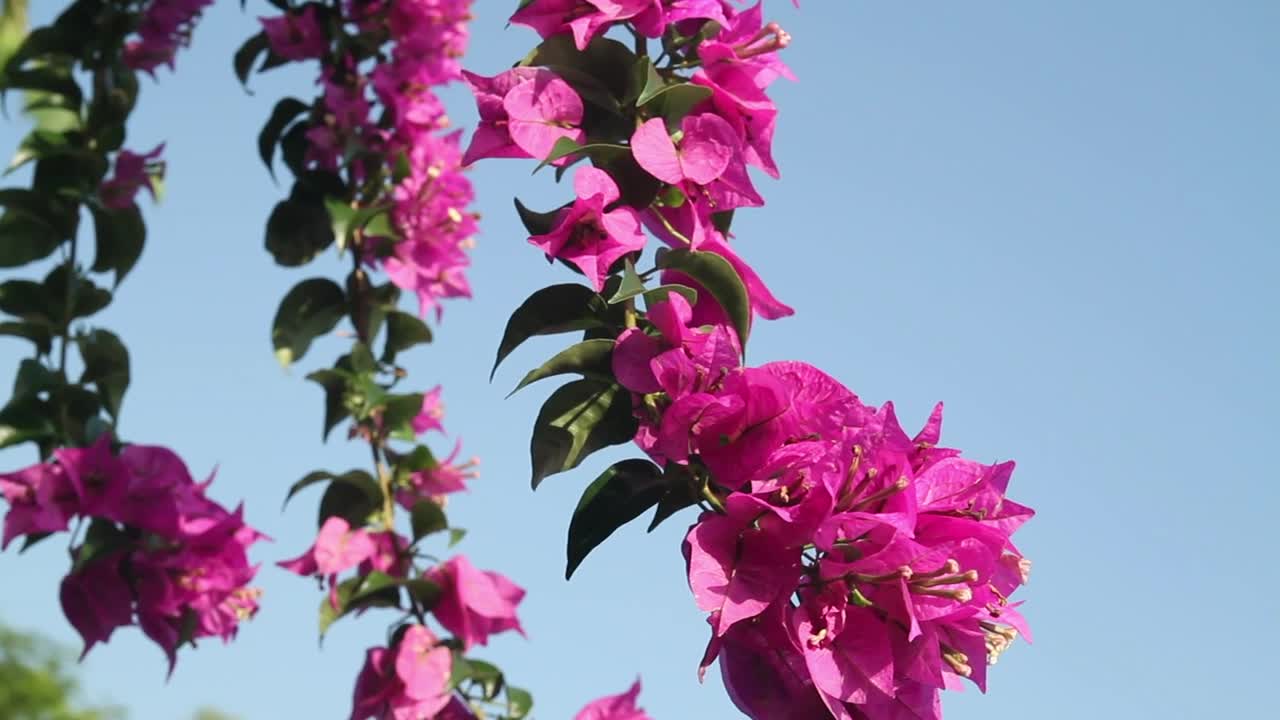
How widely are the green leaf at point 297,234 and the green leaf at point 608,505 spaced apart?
3.46 ft

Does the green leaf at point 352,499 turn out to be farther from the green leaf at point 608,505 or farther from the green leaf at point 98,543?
the green leaf at point 608,505

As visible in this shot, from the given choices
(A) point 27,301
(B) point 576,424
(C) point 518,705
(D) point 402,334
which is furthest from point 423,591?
(B) point 576,424

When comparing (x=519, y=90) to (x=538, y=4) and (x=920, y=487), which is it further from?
(x=920, y=487)

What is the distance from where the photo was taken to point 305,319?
5.21ft

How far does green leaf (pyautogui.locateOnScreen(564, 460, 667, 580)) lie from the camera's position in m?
0.66

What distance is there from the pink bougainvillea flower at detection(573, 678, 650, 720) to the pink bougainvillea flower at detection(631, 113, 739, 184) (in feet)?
2.26

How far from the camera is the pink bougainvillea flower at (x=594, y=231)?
680 millimetres

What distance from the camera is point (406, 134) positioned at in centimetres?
169

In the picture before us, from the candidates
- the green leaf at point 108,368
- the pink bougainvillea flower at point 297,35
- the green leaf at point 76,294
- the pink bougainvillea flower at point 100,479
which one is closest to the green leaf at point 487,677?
the pink bougainvillea flower at point 100,479

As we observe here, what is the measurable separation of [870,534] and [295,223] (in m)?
1.21

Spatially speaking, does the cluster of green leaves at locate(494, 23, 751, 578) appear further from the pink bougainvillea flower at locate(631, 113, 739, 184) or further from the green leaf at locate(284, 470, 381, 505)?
the green leaf at locate(284, 470, 381, 505)

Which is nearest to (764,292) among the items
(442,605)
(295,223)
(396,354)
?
(442,605)

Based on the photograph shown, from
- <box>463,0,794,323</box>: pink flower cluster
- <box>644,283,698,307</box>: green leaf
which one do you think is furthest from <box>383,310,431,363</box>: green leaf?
<box>644,283,698,307</box>: green leaf

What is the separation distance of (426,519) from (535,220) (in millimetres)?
716
